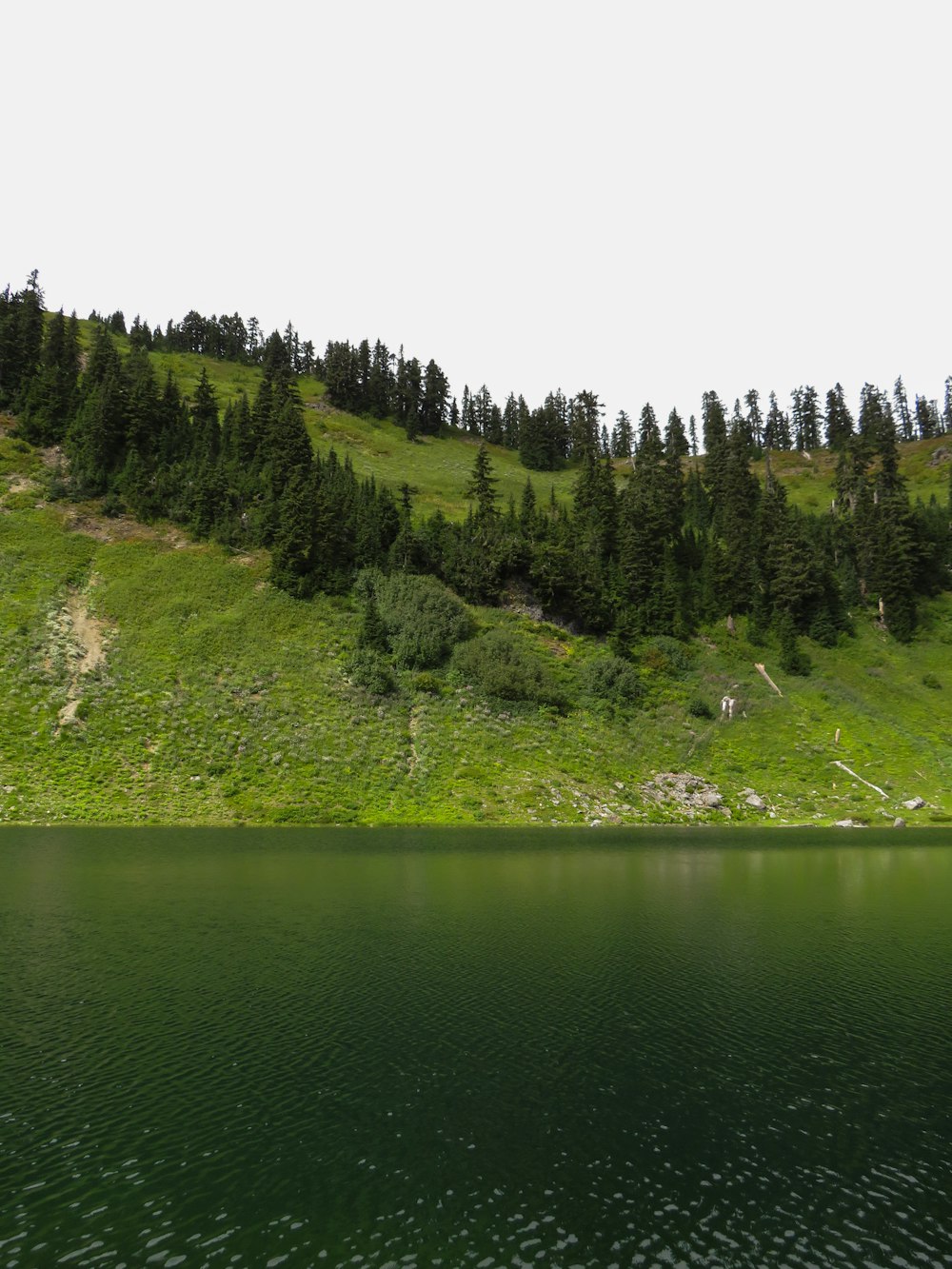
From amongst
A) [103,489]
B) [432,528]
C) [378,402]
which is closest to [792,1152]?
[432,528]

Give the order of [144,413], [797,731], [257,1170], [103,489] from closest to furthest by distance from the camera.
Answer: [257,1170]
[797,731]
[103,489]
[144,413]

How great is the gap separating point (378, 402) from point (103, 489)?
98.9 metres

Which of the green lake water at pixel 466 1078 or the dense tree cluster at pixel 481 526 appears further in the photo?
the dense tree cluster at pixel 481 526

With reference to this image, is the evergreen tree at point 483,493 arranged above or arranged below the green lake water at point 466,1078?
above

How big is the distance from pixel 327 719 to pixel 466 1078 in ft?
208

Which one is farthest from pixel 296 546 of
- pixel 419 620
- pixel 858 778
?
pixel 858 778

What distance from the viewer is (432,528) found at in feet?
374

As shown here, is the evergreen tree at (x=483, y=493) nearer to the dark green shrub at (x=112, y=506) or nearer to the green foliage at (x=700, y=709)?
the green foliage at (x=700, y=709)

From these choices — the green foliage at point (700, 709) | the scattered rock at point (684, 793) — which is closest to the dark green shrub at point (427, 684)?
the scattered rock at point (684, 793)

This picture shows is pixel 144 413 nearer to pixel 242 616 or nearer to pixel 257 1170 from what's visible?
pixel 242 616

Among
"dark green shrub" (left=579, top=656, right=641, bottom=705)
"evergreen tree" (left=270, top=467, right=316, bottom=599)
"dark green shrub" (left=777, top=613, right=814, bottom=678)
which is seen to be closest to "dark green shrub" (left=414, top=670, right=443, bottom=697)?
"dark green shrub" (left=579, top=656, right=641, bottom=705)

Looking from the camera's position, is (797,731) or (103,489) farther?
(103,489)

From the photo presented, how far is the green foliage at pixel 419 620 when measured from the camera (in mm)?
92500

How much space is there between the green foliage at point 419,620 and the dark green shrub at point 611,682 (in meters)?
16.1
